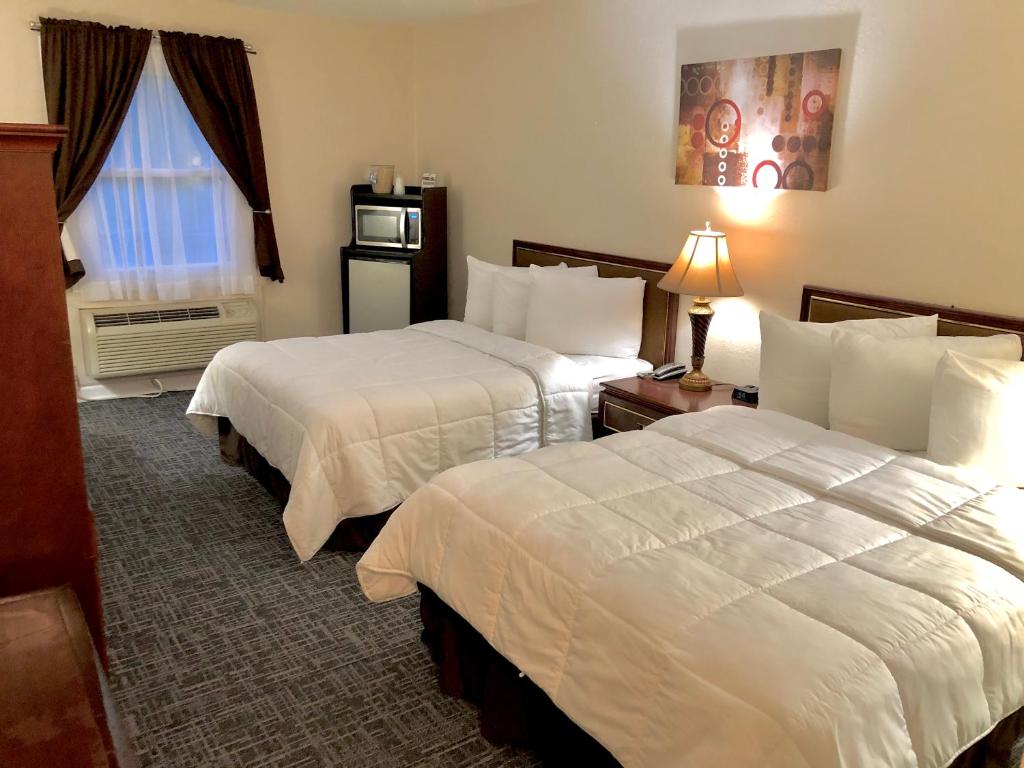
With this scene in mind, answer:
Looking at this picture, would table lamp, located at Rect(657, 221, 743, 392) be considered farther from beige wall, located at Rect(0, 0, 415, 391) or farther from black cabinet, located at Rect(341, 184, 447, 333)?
beige wall, located at Rect(0, 0, 415, 391)

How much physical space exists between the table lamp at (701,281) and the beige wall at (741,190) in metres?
0.23

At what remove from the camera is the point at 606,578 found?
180cm

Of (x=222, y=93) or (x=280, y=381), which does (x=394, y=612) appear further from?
(x=222, y=93)

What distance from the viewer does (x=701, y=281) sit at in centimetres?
349

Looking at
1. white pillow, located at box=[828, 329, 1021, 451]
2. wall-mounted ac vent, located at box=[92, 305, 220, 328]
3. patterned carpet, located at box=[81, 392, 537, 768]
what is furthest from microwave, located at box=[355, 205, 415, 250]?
white pillow, located at box=[828, 329, 1021, 451]

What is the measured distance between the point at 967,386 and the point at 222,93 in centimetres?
445

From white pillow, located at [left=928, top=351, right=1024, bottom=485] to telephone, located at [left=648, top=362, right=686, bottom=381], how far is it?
1389 mm

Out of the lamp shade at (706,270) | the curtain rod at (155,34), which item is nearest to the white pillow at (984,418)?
the lamp shade at (706,270)

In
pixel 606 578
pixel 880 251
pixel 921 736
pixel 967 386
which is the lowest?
pixel 921 736

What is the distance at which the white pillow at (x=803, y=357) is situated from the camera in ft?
9.54

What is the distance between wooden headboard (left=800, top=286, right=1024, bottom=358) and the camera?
278 centimetres

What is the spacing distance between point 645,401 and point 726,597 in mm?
1779

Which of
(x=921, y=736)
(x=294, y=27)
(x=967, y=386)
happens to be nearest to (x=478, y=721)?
(x=921, y=736)

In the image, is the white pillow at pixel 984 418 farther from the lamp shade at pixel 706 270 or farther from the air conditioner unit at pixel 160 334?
the air conditioner unit at pixel 160 334
